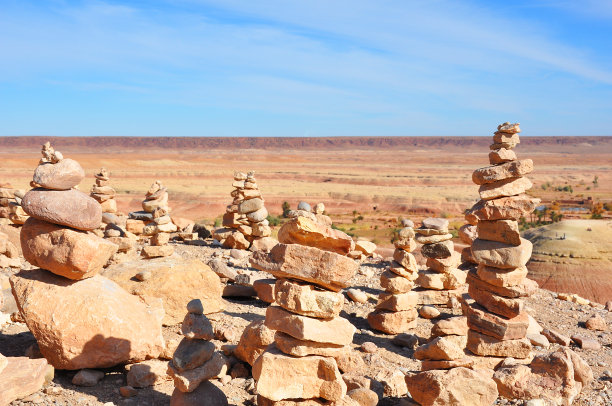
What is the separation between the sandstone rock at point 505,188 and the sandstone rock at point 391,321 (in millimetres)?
3311

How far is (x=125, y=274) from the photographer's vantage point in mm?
10641

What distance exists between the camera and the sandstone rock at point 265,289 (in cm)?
1191

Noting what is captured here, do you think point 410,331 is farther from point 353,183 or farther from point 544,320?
point 353,183

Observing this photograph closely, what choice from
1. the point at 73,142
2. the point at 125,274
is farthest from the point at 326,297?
the point at 73,142

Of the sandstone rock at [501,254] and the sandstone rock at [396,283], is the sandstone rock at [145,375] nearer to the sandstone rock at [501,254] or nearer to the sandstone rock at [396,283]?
the sandstone rock at [396,283]

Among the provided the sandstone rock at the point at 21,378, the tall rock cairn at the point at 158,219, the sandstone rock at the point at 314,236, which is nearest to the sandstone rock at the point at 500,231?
the sandstone rock at the point at 314,236

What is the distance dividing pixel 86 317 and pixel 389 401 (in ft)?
15.2

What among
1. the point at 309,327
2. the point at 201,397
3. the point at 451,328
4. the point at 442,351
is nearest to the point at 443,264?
the point at 451,328

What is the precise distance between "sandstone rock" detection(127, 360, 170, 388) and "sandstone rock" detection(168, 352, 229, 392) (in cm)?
91

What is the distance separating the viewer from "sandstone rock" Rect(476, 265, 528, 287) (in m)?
9.48

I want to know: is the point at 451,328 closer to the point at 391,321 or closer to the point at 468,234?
the point at 391,321

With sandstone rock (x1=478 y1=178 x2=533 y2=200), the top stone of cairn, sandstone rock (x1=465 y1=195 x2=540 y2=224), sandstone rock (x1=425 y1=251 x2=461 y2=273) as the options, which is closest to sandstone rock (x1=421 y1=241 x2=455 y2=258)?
sandstone rock (x1=425 y1=251 x2=461 y2=273)

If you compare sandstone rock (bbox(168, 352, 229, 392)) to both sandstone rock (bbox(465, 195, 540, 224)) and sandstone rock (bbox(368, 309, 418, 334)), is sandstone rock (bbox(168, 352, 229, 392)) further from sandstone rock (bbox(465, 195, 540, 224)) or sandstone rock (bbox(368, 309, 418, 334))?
sandstone rock (bbox(465, 195, 540, 224))

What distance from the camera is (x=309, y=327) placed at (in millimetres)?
6801
